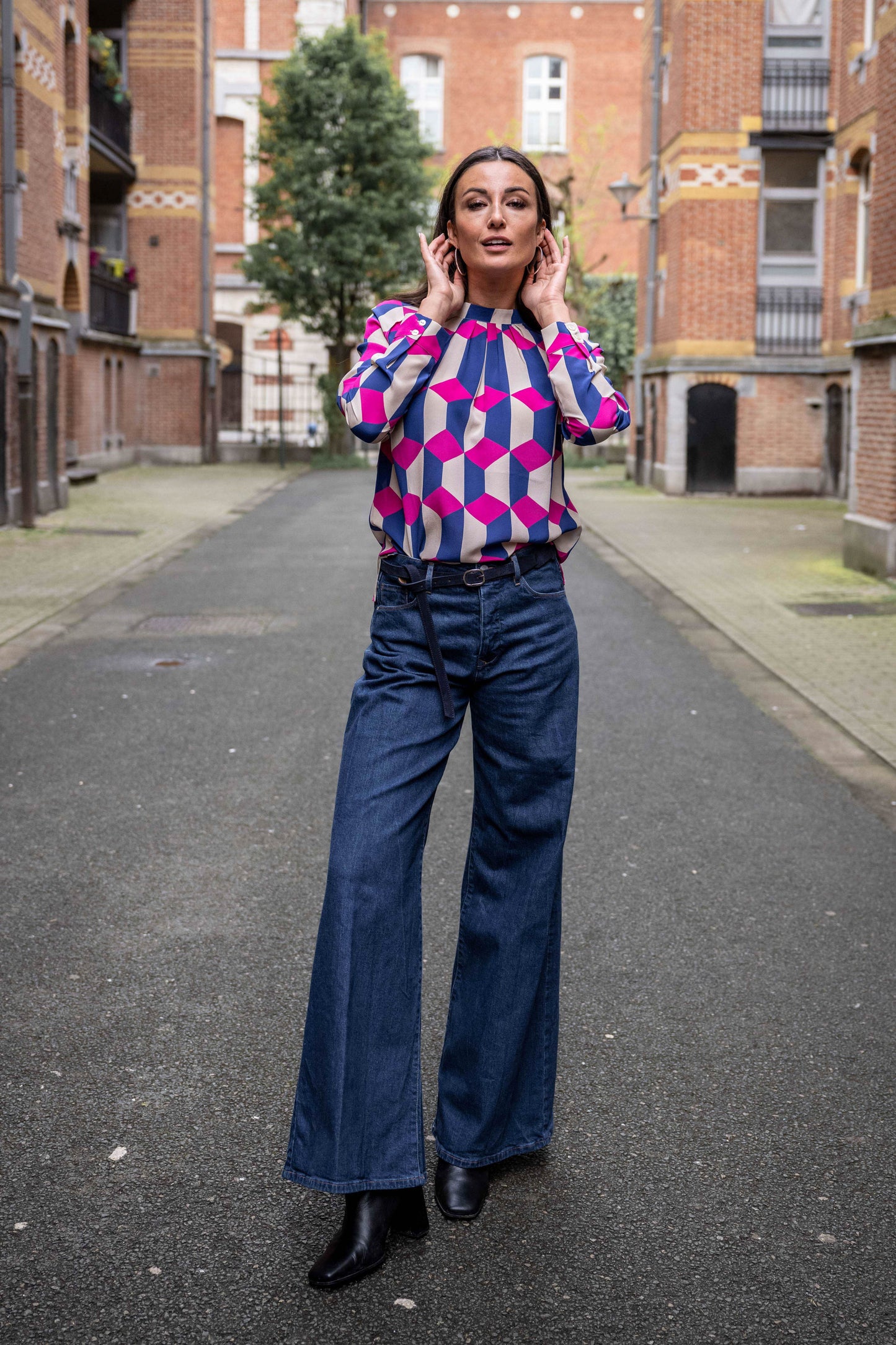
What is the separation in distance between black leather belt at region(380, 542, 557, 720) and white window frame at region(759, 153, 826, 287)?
25.3m

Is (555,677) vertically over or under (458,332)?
under

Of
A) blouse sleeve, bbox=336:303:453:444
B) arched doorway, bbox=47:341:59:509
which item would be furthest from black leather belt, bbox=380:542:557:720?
arched doorway, bbox=47:341:59:509

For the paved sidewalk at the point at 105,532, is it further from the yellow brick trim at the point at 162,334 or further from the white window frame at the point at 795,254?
the white window frame at the point at 795,254

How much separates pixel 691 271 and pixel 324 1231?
25.4 m

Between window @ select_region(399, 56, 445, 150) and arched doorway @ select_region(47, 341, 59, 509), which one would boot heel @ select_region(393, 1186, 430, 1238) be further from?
window @ select_region(399, 56, 445, 150)

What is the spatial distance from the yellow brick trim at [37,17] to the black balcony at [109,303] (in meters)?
8.52

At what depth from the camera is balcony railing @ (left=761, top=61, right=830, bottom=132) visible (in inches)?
1031

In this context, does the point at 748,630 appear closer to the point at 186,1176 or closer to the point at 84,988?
the point at 84,988

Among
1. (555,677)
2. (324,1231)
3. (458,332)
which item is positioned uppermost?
(458,332)

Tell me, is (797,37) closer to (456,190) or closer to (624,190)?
(624,190)

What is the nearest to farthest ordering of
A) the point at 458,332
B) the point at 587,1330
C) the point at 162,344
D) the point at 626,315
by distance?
the point at 587,1330
the point at 458,332
the point at 162,344
the point at 626,315

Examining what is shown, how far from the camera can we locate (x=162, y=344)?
34.1 metres

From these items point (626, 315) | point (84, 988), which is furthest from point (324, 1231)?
point (626, 315)

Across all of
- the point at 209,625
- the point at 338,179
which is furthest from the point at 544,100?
the point at 209,625
